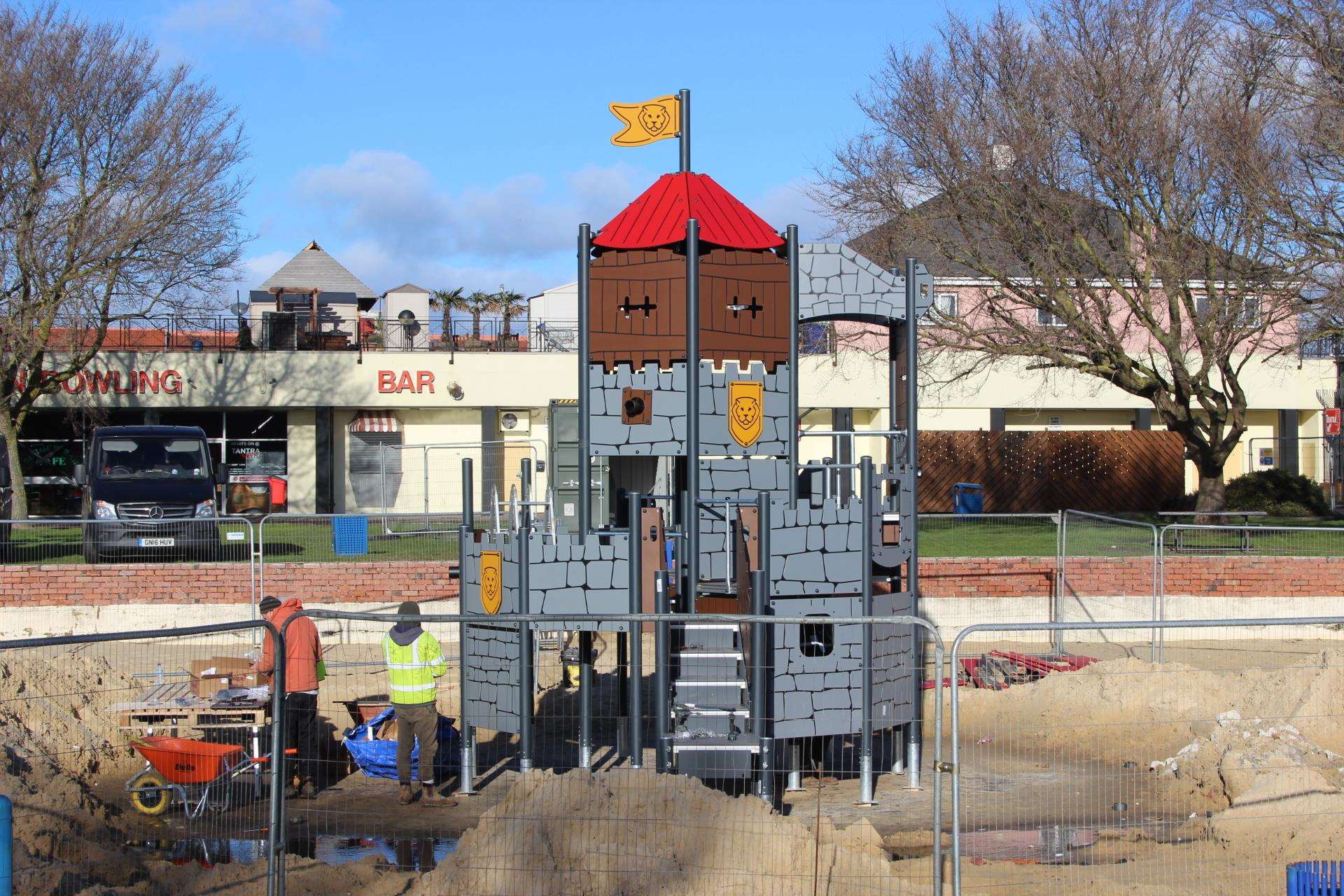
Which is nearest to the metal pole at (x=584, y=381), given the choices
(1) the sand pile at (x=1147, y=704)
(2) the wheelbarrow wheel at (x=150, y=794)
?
(2) the wheelbarrow wheel at (x=150, y=794)

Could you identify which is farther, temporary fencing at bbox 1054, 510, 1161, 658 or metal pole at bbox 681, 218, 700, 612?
temporary fencing at bbox 1054, 510, 1161, 658

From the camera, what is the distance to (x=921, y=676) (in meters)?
12.4

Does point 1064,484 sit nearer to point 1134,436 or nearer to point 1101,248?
point 1134,436

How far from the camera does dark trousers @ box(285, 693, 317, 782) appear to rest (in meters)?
11.0

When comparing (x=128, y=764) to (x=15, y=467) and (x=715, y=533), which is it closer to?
(x=715, y=533)

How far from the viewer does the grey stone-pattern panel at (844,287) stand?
40.4ft

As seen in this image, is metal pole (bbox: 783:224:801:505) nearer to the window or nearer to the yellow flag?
the yellow flag

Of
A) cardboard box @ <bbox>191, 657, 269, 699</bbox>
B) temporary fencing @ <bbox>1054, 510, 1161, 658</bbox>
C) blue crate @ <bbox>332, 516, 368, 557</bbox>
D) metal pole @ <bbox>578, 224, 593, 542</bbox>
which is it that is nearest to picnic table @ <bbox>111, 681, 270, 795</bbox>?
cardboard box @ <bbox>191, 657, 269, 699</bbox>

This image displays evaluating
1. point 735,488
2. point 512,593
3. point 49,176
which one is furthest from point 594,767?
point 49,176

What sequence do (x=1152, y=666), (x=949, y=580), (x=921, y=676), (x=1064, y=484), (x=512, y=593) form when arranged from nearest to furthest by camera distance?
(x=512, y=593) < (x=921, y=676) < (x=1152, y=666) < (x=949, y=580) < (x=1064, y=484)

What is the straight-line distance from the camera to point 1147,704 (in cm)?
1324

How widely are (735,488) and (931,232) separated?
13.3m

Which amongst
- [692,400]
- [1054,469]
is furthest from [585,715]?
[1054,469]

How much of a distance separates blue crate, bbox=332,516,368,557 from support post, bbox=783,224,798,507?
11.6 metres
